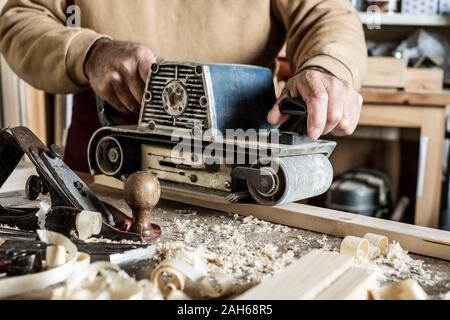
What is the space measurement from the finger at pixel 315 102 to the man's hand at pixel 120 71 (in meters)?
0.33

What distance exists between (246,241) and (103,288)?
0.34m

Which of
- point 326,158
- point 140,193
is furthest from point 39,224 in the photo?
point 326,158

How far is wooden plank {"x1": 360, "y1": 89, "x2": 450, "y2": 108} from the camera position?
2.11 meters

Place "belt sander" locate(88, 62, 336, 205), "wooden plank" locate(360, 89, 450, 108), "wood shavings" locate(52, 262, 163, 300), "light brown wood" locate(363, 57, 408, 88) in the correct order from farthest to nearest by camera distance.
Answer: "light brown wood" locate(363, 57, 408, 88) < "wooden plank" locate(360, 89, 450, 108) < "belt sander" locate(88, 62, 336, 205) < "wood shavings" locate(52, 262, 163, 300)

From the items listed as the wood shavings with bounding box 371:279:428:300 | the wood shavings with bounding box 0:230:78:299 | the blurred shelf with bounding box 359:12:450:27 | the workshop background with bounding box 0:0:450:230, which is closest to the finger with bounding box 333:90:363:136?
the wood shavings with bounding box 371:279:428:300

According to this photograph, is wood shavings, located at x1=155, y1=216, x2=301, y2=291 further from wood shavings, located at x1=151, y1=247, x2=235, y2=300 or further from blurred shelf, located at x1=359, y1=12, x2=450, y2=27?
blurred shelf, located at x1=359, y1=12, x2=450, y2=27

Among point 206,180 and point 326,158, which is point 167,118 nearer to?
point 206,180

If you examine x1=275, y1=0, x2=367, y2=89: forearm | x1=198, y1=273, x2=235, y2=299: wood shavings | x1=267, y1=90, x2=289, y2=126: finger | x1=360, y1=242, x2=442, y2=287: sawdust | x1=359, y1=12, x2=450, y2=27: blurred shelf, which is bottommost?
x1=360, y1=242, x2=442, y2=287: sawdust

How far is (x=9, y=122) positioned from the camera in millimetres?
2443

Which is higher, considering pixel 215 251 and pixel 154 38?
pixel 154 38

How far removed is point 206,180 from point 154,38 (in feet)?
1.95

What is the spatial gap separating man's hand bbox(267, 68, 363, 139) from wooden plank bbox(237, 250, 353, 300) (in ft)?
1.19

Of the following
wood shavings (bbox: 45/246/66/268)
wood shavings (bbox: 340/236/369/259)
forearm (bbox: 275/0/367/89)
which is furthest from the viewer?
forearm (bbox: 275/0/367/89)
